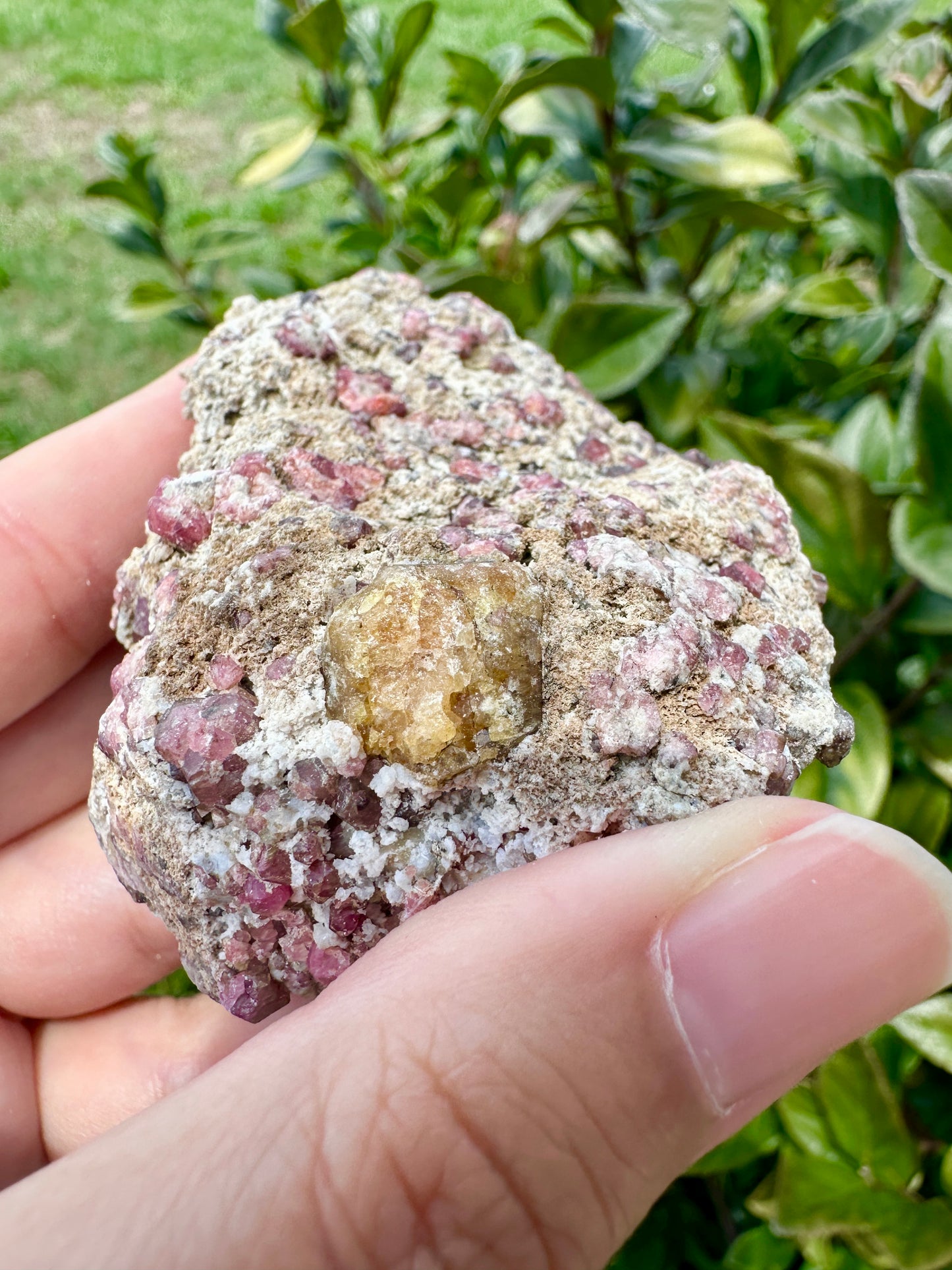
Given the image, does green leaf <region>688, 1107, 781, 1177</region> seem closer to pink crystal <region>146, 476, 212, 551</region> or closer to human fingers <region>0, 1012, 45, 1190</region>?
human fingers <region>0, 1012, 45, 1190</region>

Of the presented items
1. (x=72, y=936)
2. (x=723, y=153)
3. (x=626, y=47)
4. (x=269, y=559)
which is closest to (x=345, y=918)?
(x=269, y=559)

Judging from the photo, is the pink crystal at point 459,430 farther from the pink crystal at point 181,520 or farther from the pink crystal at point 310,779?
the pink crystal at point 310,779

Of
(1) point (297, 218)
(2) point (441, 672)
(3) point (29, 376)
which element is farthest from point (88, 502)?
(1) point (297, 218)

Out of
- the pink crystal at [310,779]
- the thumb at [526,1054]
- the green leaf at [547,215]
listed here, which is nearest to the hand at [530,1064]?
the thumb at [526,1054]

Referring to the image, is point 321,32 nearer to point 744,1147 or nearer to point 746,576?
point 746,576

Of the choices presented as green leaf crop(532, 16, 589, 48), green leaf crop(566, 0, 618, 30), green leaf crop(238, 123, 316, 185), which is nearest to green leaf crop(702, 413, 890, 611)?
green leaf crop(566, 0, 618, 30)

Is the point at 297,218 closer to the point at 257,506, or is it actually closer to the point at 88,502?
the point at 88,502
